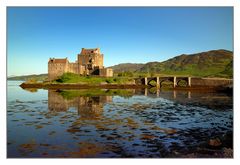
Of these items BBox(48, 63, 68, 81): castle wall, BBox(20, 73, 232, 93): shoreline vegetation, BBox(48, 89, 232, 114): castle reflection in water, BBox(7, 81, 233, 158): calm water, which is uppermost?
BBox(48, 63, 68, 81): castle wall

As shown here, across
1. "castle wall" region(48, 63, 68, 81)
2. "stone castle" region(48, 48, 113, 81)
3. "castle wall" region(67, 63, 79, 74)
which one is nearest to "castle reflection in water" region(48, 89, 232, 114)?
"castle wall" region(48, 63, 68, 81)

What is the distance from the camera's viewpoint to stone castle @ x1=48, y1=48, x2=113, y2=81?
40.1 metres

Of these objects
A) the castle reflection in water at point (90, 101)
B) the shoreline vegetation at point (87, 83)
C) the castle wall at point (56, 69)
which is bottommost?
the castle reflection in water at point (90, 101)

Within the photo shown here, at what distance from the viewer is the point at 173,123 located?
1005 cm

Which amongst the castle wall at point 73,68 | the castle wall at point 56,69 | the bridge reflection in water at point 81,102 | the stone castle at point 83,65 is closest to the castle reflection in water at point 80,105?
the bridge reflection in water at point 81,102

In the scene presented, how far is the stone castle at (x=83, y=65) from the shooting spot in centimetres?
4006

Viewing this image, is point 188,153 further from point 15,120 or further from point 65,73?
point 65,73

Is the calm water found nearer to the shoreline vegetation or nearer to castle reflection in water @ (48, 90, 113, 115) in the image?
castle reflection in water @ (48, 90, 113, 115)

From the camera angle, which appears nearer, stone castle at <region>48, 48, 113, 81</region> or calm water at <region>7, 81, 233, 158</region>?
calm water at <region>7, 81, 233, 158</region>

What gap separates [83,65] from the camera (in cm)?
4397

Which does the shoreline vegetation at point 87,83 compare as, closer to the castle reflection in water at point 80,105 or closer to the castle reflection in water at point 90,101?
the castle reflection in water at point 90,101
